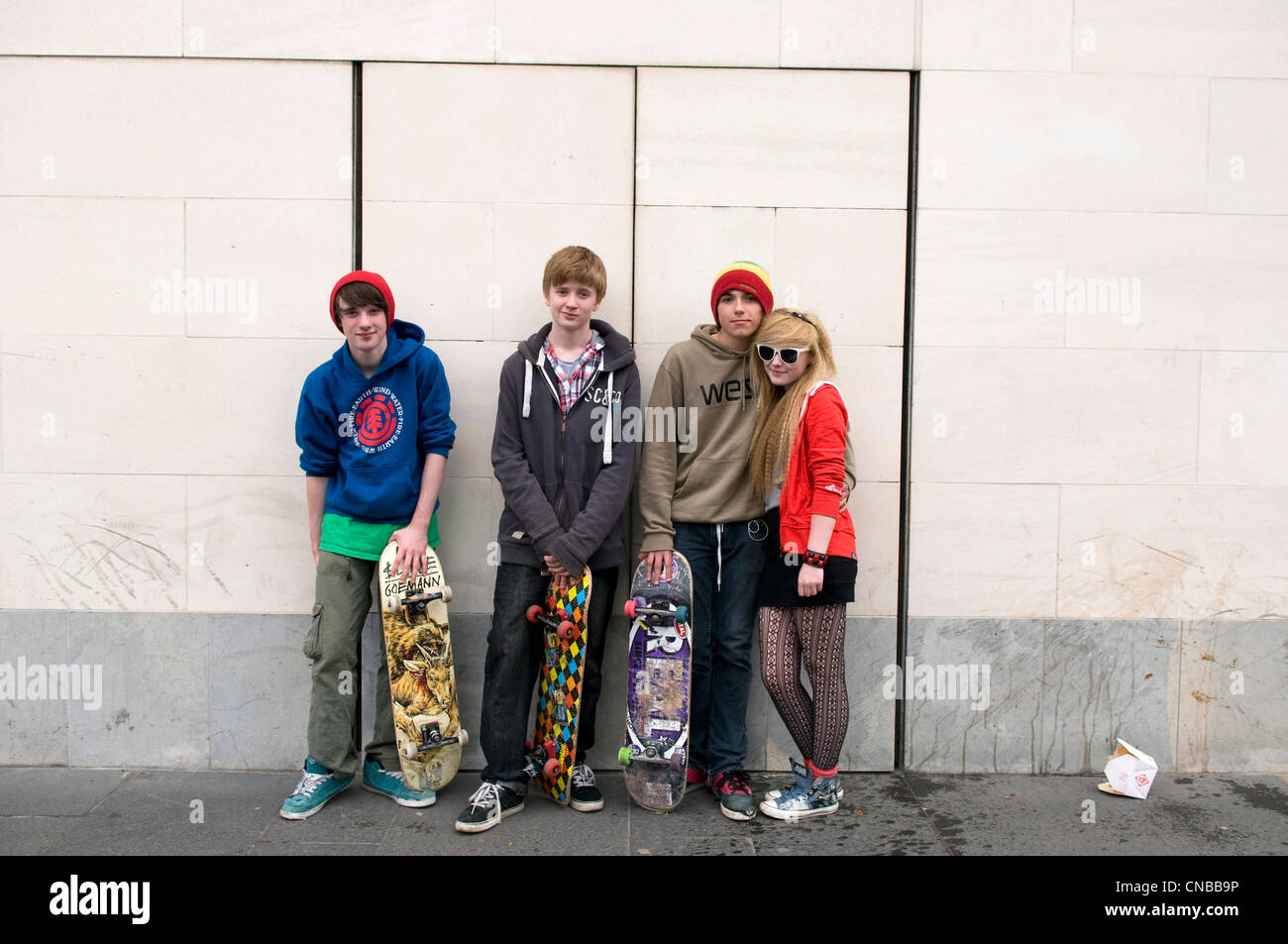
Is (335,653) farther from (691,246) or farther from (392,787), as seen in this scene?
(691,246)

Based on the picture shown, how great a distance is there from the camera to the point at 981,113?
4.46m

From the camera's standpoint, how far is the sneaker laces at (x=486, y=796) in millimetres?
3939

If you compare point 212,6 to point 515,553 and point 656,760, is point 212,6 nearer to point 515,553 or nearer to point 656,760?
point 515,553

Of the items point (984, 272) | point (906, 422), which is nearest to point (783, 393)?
point (906, 422)

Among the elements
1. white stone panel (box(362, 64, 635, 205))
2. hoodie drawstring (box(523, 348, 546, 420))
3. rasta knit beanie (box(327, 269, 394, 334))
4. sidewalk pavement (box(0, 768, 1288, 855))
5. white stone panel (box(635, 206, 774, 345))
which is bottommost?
sidewalk pavement (box(0, 768, 1288, 855))

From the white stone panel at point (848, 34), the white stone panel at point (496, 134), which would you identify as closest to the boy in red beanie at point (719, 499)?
the white stone panel at point (496, 134)

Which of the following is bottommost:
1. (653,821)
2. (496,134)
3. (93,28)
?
(653,821)

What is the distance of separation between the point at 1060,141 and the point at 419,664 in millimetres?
3827

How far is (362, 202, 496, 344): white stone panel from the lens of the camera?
14.5ft

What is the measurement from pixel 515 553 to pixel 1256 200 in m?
3.90

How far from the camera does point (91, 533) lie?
4504 millimetres

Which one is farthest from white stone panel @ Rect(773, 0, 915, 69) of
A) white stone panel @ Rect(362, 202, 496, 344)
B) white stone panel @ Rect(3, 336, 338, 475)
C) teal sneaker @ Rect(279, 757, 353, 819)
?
teal sneaker @ Rect(279, 757, 353, 819)

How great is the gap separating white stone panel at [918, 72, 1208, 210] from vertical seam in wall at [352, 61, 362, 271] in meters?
2.66

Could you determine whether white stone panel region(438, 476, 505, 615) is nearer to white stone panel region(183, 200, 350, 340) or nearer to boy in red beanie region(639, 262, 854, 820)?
boy in red beanie region(639, 262, 854, 820)
